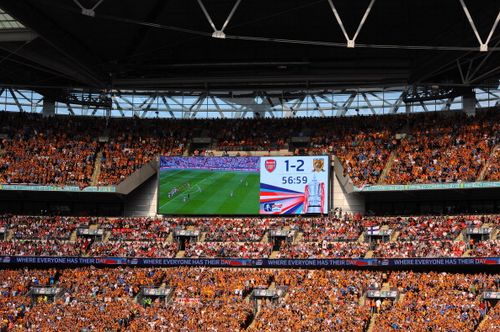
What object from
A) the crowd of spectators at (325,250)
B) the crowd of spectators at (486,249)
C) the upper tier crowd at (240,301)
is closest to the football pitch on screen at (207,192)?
the crowd of spectators at (325,250)

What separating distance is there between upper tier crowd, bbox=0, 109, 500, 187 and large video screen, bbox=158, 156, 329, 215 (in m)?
2.11

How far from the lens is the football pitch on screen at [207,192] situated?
186 ft

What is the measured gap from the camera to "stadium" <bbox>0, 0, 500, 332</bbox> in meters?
45.3

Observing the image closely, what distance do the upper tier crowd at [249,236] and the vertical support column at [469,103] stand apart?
978 centimetres

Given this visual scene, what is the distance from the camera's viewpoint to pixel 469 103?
57.2m

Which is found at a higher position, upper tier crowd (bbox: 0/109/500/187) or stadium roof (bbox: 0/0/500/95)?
stadium roof (bbox: 0/0/500/95)

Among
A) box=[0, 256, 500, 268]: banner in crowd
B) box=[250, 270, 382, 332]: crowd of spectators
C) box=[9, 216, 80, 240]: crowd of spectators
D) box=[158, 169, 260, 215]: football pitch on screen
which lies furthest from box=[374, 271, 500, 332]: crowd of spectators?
box=[9, 216, 80, 240]: crowd of spectators

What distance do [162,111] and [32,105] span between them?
414 inches

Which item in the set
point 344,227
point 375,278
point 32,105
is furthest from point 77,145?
point 375,278

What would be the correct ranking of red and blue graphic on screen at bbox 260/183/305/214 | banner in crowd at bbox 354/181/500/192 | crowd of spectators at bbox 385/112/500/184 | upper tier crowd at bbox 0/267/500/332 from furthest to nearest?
red and blue graphic on screen at bbox 260/183/305/214
crowd of spectators at bbox 385/112/500/184
banner in crowd at bbox 354/181/500/192
upper tier crowd at bbox 0/267/500/332

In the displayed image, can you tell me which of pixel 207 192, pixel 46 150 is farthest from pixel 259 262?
pixel 46 150

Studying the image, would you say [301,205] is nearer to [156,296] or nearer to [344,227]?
[344,227]

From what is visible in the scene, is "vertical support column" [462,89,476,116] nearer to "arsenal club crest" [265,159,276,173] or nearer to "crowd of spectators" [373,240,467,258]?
"crowd of spectators" [373,240,467,258]

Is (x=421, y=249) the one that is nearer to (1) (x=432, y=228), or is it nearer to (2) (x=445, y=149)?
(1) (x=432, y=228)
